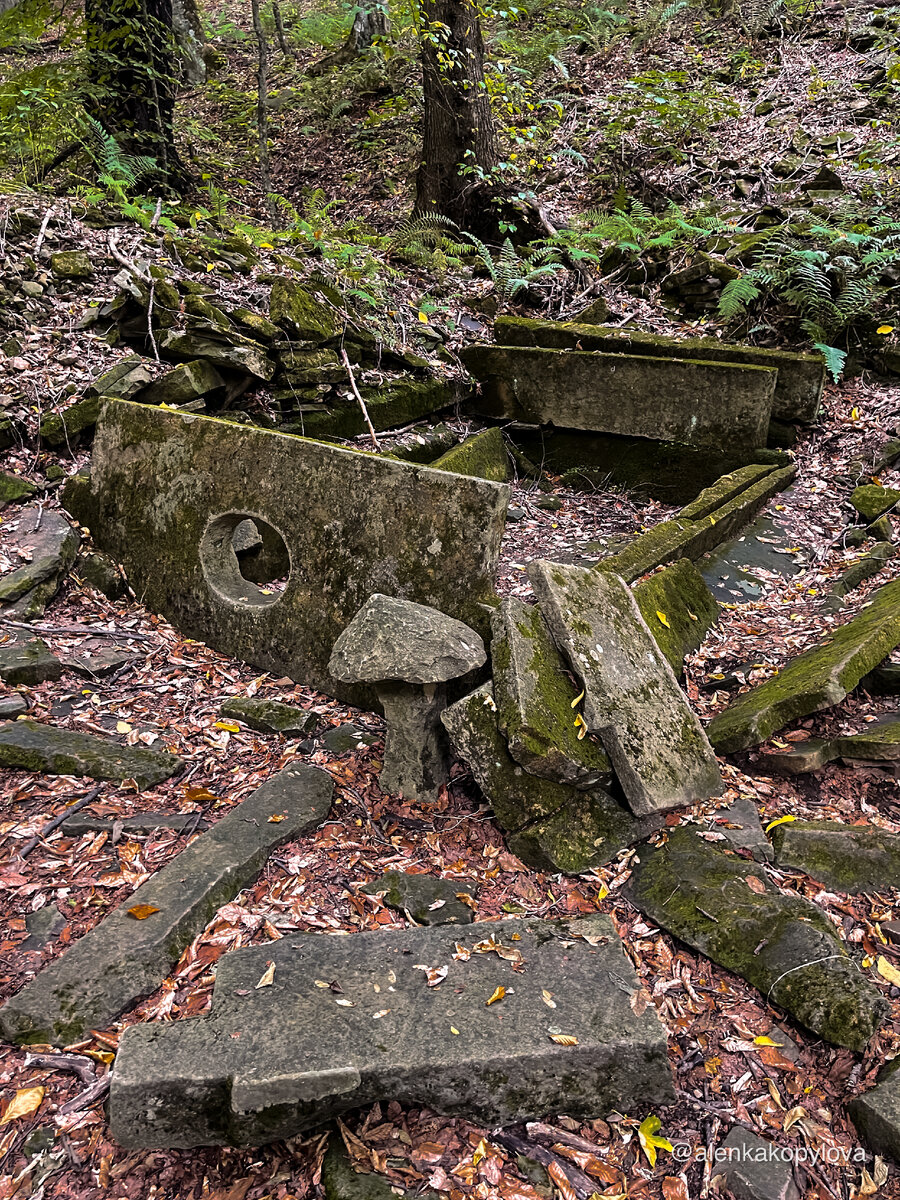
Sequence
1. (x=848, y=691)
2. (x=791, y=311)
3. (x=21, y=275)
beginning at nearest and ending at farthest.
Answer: (x=848, y=691) → (x=21, y=275) → (x=791, y=311)

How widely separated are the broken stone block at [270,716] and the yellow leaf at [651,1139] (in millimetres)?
2236

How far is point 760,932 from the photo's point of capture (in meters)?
2.61

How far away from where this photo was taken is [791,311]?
7785 mm

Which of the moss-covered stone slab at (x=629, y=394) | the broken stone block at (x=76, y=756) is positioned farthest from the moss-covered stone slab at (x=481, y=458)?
the broken stone block at (x=76, y=756)

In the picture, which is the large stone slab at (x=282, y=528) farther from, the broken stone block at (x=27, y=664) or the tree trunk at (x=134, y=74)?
the tree trunk at (x=134, y=74)

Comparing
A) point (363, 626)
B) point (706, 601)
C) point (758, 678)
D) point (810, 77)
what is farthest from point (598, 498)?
point (810, 77)

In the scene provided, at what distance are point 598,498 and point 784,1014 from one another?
5.41m

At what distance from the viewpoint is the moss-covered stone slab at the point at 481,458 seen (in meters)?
6.29

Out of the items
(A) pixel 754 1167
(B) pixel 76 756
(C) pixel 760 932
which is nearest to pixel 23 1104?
(B) pixel 76 756

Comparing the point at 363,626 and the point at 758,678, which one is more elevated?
the point at 363,626

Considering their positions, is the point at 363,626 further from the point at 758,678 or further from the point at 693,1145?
the point at 758,678

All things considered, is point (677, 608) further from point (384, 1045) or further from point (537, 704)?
point (384, 1045)

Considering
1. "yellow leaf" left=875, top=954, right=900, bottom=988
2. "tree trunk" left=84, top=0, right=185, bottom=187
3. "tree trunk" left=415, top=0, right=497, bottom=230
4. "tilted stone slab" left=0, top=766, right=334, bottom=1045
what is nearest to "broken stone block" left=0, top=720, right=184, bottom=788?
"tilted stone slab" left=0, top=766, right=334, bottom=1045

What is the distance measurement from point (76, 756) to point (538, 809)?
2034mm
